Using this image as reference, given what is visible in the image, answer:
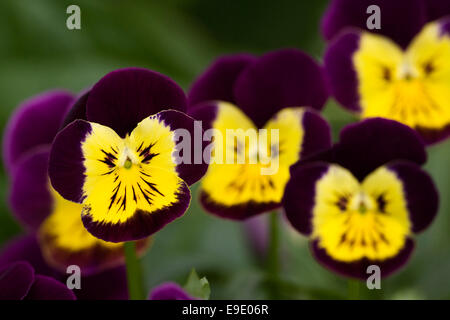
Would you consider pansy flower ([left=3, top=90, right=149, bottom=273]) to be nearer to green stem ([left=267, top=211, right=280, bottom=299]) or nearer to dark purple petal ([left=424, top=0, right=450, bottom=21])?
green stem ([left=267, top=211, right=280, bottom=299])

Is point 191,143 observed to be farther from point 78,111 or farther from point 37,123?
point 37,123

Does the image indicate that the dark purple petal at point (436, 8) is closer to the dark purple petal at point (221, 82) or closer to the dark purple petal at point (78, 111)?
the dark purple petal at point (221, 82)

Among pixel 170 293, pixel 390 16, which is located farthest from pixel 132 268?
pixel 390 16

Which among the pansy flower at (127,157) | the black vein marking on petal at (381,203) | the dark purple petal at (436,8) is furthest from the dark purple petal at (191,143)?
the dark purple petal at (436,8)

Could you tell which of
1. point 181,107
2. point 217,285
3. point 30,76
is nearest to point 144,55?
point 30,76

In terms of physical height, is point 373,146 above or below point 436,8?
below

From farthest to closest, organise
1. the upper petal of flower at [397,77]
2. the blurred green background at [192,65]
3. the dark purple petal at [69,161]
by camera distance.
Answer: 1. the blurred green background at [192,65]
2. the upper petal of flower at [397,77]
3. the dark purple petal at [69,161]
